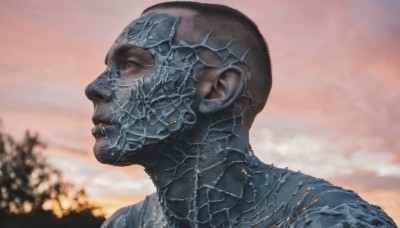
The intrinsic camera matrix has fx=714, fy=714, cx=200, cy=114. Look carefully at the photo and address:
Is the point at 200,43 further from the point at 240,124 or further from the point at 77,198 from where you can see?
the point at 77,198

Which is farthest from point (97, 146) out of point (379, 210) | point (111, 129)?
point (379, 210)

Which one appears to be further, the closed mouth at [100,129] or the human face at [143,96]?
the closed mouth at [100,129]

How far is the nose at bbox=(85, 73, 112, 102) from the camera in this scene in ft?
17.2

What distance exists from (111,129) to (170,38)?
80cm

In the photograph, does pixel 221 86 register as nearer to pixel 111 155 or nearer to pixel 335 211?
pixel 111 155

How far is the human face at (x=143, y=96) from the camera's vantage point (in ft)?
16.8

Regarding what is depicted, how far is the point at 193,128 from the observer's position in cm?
519

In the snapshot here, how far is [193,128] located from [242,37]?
874 mm

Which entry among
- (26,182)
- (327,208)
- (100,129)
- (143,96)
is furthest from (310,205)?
(26,182)

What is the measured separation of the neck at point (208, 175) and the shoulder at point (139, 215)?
0.79 meters

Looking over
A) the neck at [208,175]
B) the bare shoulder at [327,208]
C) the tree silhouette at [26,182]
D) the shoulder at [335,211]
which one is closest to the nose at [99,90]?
the neck at [208,175]

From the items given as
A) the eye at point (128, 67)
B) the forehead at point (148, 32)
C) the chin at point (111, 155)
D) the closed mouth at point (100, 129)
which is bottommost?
the chin at point (111, 155)

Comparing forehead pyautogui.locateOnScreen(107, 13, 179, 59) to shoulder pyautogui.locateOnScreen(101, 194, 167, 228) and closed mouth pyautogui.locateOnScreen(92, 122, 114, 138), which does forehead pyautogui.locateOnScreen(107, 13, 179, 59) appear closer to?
closed mouth pyautogui.locateOnScreen(92, 122, 114, 138)

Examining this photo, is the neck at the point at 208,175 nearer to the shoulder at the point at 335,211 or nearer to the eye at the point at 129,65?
the shoulder at the point at 335,211
